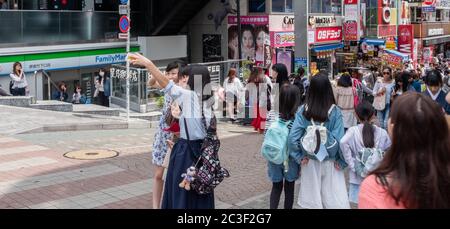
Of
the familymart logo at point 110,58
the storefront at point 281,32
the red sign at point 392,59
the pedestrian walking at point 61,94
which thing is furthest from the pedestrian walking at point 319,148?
the red sign at point 392,59

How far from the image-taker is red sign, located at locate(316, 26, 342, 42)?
27.4 m

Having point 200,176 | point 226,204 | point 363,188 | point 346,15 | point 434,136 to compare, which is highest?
point 346,15

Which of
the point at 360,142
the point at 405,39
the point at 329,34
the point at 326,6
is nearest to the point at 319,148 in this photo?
the point at 360,142

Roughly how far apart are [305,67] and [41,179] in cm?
786

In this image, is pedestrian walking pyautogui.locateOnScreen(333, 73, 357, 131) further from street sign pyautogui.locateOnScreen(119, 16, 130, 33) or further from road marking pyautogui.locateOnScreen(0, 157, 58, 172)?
street sign pyautogui.locateOnScreen(119, 16, 130, 33)

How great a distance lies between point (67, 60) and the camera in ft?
66.5

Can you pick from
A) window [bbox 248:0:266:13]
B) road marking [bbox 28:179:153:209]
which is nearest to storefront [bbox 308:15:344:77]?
window [bbox 248:0:266:13]

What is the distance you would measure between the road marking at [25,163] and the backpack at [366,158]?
563cm

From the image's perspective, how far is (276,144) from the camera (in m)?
5.23

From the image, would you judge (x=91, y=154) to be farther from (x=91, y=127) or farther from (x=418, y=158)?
(x=418, y=158)

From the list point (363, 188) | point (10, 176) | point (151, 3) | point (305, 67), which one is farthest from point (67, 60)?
point (363, 188)

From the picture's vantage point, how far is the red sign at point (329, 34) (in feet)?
89.8

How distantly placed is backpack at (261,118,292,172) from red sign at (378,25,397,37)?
2688 centimetres

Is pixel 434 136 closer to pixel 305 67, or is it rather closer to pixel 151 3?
pixel 305 67
